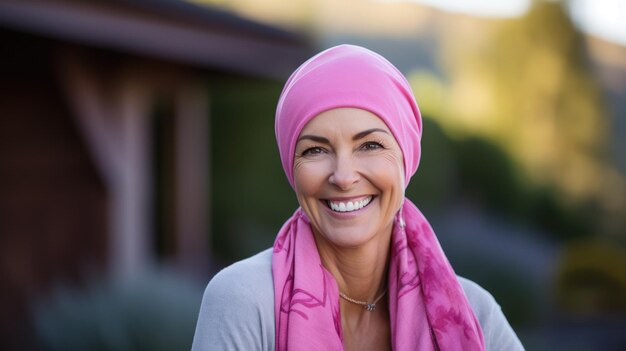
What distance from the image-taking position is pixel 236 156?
15.0m

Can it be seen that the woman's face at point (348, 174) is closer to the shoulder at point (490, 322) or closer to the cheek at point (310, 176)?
the cheek at point (310, 176)

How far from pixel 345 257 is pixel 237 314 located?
393mm

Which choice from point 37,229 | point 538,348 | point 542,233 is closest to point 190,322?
point 37,229

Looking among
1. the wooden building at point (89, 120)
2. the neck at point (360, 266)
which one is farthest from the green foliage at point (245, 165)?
the neck at point (360, 266)

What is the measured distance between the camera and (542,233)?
15562 mm

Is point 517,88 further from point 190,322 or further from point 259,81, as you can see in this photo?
point 190,322

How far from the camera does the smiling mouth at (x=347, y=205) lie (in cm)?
242

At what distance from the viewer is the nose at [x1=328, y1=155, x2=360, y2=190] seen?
2.37m

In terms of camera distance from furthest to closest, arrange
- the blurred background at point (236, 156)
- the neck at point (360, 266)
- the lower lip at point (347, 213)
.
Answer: the blurred background at point (236, 156), the neck at point (360, 266), the lower lip at point (347, 213)

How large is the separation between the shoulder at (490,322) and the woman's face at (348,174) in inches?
15.0

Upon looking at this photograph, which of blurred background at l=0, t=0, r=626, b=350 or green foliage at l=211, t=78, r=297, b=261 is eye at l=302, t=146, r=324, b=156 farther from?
green foliage at l=211, t=78, r=297, b=261

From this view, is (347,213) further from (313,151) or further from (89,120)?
(89,120)

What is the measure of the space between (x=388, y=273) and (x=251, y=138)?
12.2 metres

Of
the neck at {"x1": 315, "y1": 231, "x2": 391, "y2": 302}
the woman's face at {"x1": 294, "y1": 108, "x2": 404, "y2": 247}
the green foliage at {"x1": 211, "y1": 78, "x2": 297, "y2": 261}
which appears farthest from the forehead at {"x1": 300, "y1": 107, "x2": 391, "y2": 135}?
the green foliage at {"x1": 211, "y1": 78, "x2": 297, "y2": 261}
